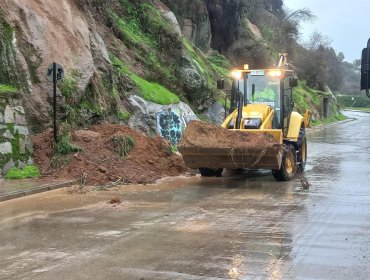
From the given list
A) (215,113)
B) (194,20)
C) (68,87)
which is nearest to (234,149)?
(68,87)

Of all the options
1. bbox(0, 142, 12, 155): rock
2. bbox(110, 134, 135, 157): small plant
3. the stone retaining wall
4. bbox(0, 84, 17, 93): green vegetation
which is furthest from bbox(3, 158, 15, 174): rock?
bbox(110, 134, 135, 157): small plant

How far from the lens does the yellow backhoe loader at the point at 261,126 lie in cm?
1442

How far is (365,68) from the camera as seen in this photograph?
7176 millimetres

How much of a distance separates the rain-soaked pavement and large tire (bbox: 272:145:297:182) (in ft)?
2.06

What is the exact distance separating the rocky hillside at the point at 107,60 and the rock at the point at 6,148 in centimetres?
Result: 185

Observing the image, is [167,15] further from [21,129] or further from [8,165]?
[8,165]

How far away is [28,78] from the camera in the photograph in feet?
55.1

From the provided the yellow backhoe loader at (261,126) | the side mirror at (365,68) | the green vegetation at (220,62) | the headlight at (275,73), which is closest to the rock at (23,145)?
the yellow backhoe loader at (261,126)

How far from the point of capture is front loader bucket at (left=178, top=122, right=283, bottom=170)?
46.5ft

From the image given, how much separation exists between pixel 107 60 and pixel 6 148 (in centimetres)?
848

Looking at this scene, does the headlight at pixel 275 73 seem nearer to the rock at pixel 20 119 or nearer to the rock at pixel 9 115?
the rock at pixel 20 119

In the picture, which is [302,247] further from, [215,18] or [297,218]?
[215,18]

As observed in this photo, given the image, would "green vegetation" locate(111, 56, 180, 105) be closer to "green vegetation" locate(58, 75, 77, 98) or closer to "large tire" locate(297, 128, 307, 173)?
"green vegetation" locate(58, 75, 77, 98)

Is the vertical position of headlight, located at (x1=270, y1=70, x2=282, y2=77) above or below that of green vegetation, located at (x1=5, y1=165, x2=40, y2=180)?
above
